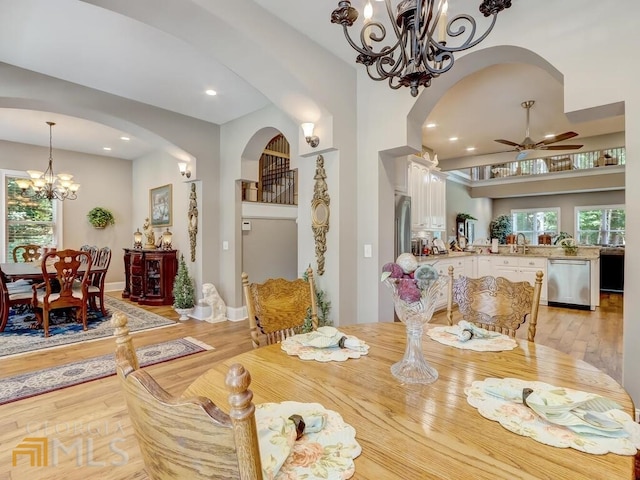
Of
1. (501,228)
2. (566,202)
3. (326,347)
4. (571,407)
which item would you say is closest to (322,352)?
(326,347)

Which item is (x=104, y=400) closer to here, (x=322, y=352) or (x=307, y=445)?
(x=322, y=352)

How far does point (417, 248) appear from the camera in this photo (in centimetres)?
545

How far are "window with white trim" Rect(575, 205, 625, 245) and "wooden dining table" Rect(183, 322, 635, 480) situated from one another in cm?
1079

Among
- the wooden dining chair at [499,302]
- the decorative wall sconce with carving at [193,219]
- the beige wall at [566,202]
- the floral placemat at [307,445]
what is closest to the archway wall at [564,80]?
the wooden dining chair at [499,302]

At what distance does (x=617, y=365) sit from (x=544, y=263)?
9.57ft

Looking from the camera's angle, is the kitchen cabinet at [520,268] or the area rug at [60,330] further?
the kitchen cabinet at [520,268]

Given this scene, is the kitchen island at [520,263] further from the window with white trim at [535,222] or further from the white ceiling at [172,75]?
the window with white trim at [535,222]

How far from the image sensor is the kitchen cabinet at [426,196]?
5359 millimetres

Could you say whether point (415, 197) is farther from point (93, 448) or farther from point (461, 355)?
point (93, 448)

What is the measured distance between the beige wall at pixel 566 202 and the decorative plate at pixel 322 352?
1134cm

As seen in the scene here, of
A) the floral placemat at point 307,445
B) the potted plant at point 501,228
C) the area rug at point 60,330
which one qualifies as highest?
the potted plant at point 501,228

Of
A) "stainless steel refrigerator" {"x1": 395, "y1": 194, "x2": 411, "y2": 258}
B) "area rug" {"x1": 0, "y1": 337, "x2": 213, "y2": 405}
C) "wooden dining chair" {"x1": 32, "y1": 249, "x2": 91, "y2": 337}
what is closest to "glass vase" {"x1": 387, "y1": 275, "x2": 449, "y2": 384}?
"stainless steel refrigerator" {"x1": 395, "y1": 194, "x2": 411, "y2": 258}

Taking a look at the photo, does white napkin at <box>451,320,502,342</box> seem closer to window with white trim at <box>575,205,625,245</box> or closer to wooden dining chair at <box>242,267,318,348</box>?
wooden dining chair at <box>242,267,318,348</box>

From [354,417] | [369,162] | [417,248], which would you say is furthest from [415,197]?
[354,417]
